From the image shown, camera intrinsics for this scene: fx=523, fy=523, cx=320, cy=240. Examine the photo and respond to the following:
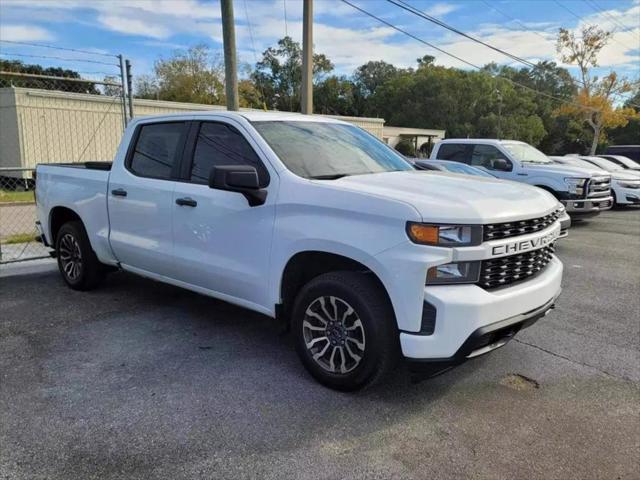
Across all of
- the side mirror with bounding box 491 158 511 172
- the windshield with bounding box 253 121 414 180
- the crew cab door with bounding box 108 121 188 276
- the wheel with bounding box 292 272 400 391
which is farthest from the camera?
the side mirror with bounding box 491 158 511 172

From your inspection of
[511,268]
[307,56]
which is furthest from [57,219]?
[307,56]

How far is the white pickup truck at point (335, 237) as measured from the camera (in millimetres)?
3018

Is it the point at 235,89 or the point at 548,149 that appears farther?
the point at 548,149

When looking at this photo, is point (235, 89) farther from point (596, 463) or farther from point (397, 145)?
point (397, 145)

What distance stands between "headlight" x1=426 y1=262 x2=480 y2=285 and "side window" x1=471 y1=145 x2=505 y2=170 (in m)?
9.35

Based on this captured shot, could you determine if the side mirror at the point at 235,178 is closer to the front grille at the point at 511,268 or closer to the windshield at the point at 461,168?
the front grille at the point at 511,268

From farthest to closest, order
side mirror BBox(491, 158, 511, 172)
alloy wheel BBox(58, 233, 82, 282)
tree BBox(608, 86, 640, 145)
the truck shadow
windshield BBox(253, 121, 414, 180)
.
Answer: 1. tree BBox(608, 86, 640, 145)
2. side mirror BBox(491, 158, 511, 172)
3. alloy wheel BBox(58, 233, 82, 282)
4. windshield BBox(253, 121, 414, 180)
5. the truck shadow

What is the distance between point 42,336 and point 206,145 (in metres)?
2.21

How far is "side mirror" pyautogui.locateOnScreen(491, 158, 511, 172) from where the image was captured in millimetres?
11478

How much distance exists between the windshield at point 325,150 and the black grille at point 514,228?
1.20m

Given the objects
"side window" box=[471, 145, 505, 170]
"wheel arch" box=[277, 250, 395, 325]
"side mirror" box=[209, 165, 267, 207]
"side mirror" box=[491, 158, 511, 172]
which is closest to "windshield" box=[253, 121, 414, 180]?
"side mirror" box=[209, 165, 267, 207]

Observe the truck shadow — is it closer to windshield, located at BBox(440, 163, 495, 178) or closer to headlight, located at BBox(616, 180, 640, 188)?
windshield, located at BBox(440, 163, 495, 178)

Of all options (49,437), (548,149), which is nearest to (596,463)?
(49,437)

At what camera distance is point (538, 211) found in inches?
136
